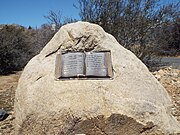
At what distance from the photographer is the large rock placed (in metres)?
3.30

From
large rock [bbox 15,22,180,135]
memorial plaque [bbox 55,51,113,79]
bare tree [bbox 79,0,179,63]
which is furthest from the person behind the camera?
bare tree [bbox 79,0,179,63]

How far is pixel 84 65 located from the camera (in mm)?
3896

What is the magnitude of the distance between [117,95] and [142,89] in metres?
0.43

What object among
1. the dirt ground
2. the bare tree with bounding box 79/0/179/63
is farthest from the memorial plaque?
the bare tree with bounding box 79/0/179/63

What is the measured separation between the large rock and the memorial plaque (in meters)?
0.11

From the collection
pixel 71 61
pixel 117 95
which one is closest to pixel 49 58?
pixel 71 61

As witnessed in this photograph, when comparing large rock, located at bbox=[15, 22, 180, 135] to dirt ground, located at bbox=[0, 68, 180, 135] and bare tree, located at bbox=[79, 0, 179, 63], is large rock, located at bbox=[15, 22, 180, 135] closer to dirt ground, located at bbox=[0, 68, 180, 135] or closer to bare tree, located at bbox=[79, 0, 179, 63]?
dirt ground, located at bbox=[0, 68, 180, 135]

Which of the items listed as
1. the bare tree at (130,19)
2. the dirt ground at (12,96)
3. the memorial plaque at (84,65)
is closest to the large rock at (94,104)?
the memorial plaque at (84,65)

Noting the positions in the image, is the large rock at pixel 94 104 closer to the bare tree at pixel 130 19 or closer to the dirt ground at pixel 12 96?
the dirt ground at pixel 12 96

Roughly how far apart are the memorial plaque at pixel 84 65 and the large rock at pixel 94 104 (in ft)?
0.37

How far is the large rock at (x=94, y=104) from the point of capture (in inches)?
130

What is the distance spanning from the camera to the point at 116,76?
12.2ft

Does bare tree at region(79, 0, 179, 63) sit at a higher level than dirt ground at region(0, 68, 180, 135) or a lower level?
higher

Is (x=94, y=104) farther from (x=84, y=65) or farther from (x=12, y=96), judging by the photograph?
(x=12, y=96)
